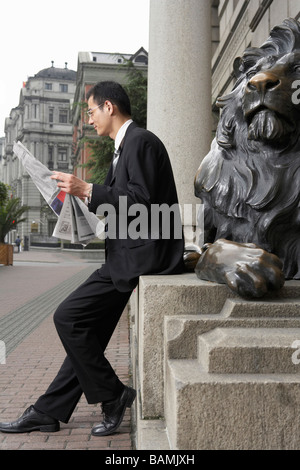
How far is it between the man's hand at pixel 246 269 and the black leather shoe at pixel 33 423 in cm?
156

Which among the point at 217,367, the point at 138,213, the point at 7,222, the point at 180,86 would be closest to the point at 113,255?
the point at 138,213

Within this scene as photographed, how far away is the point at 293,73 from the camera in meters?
2.71

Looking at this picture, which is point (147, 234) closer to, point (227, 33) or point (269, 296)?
point (269, 296)

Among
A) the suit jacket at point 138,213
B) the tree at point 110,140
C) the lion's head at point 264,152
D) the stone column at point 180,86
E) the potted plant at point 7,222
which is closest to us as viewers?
the lion's head at point 264,152

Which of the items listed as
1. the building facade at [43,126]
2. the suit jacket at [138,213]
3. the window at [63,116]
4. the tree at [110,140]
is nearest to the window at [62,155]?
the building facade at [43,126]

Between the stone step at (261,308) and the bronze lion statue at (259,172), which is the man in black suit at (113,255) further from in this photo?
the stone step at (261,308)

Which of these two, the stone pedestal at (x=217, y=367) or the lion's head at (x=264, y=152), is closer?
the stone pedestal at (x=217, y=367)

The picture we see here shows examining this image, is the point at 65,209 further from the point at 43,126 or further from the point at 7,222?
the point at 43,126

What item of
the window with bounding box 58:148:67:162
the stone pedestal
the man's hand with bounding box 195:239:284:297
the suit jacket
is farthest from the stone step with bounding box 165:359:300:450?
the window with bounding box 58:148:67:162

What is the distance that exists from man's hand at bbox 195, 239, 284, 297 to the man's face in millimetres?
1116

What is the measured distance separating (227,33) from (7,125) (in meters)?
104

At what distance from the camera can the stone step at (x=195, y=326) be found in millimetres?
2379

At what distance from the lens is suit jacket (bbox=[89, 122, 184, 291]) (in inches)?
110
